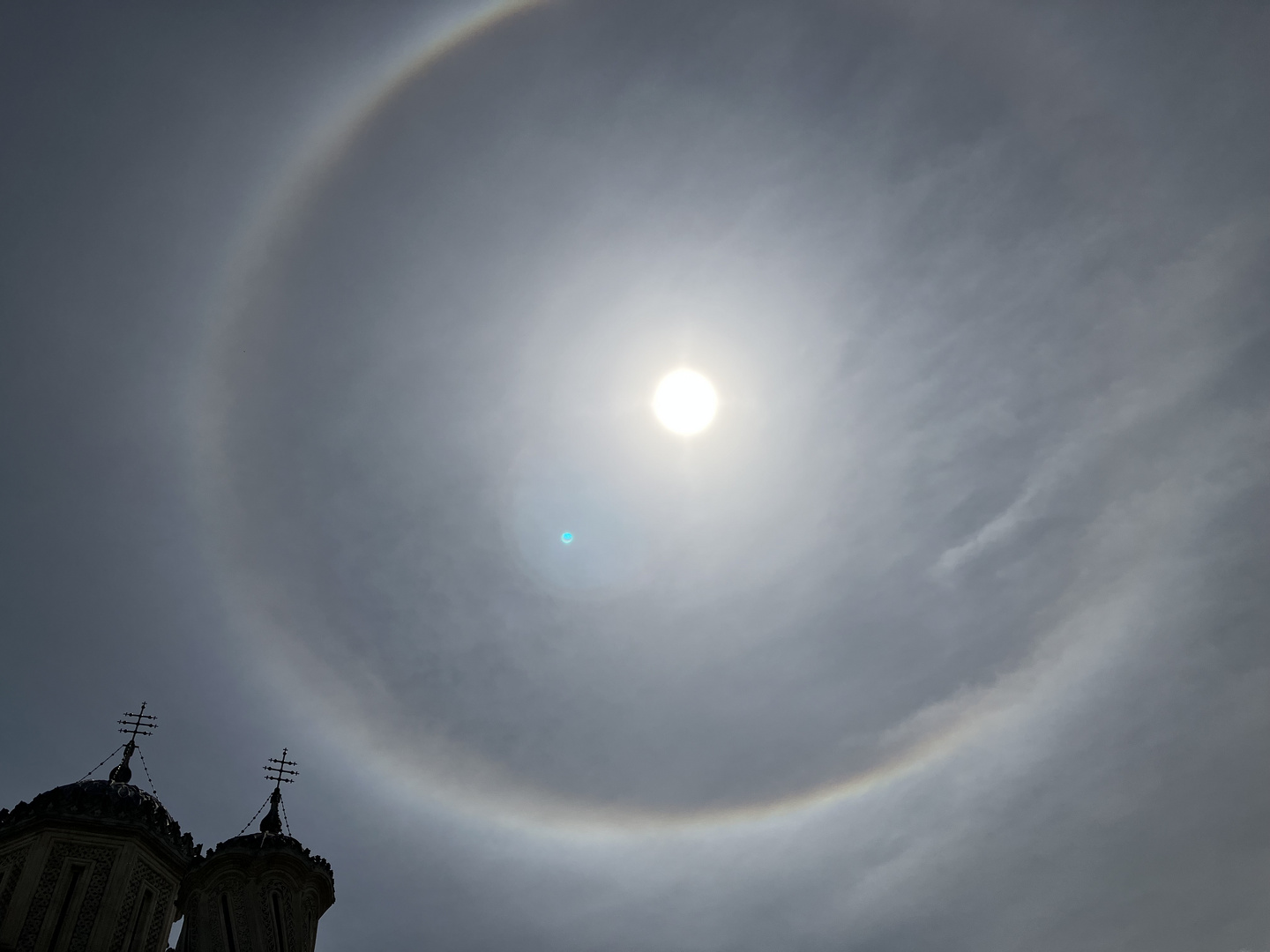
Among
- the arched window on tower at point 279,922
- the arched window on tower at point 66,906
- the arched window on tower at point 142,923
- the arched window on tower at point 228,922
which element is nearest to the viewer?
the arched window on tower at point 66,906

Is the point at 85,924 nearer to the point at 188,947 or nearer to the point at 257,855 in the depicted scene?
the point at 188,947

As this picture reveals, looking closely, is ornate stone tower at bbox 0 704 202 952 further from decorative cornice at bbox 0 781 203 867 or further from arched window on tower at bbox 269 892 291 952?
arched window on tower at bbox 269 892 291 952

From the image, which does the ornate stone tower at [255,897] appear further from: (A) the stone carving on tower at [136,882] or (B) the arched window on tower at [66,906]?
(B) the arched window on tower at [66,906]

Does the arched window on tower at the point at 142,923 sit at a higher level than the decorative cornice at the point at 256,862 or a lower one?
lower

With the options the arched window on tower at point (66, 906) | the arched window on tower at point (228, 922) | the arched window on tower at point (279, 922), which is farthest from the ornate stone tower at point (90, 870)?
the arched window on tower at point (279, 922)

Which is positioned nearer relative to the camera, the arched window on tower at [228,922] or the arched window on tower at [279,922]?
the arched window on tower at [228,922]

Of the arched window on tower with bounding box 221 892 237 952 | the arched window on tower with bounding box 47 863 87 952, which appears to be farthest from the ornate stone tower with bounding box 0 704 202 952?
the arched window on tower with bounding box 221 892 237 952

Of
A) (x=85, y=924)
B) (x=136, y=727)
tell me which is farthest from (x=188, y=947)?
(x=136, y=727)

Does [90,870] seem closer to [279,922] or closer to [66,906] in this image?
[66,906]
